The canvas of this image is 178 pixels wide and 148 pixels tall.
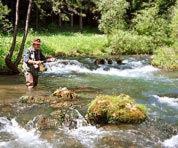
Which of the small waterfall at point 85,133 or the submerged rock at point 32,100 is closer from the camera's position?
the small waterfall at point 85,133

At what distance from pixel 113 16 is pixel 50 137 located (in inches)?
1035

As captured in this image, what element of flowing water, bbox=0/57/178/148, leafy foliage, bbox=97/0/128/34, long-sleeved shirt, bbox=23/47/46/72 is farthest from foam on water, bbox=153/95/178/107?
leafy foliage, bbox=97/0/128/34

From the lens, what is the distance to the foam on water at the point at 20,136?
11.0 m

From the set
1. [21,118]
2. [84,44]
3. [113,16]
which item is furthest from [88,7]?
[21,118]

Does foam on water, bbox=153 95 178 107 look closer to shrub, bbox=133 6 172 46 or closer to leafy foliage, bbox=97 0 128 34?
shrub, bbox=133 6 172 46

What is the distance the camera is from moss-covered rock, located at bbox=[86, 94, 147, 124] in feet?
41.5

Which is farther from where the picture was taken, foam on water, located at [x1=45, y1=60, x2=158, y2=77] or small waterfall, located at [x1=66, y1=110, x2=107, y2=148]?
foam on water, located at [x1=45, y1=60, x2=158, y2=77]

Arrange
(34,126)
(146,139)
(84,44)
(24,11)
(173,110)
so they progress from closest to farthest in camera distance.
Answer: (146,139)
(34,126)
(173,110)
(84,44)
(24,11)

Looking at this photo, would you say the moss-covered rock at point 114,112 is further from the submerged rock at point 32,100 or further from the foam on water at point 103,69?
the foam on water at point 103,69

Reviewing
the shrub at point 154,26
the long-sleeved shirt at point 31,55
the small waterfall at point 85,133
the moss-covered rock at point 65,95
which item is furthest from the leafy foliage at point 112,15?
the small waterfall at point 85,133

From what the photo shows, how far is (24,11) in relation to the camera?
53031 millimetres

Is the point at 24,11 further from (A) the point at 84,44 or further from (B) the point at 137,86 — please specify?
(B) the point at 137,86

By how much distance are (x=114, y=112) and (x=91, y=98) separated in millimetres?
3459

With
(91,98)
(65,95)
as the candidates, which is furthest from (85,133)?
(91,98)
